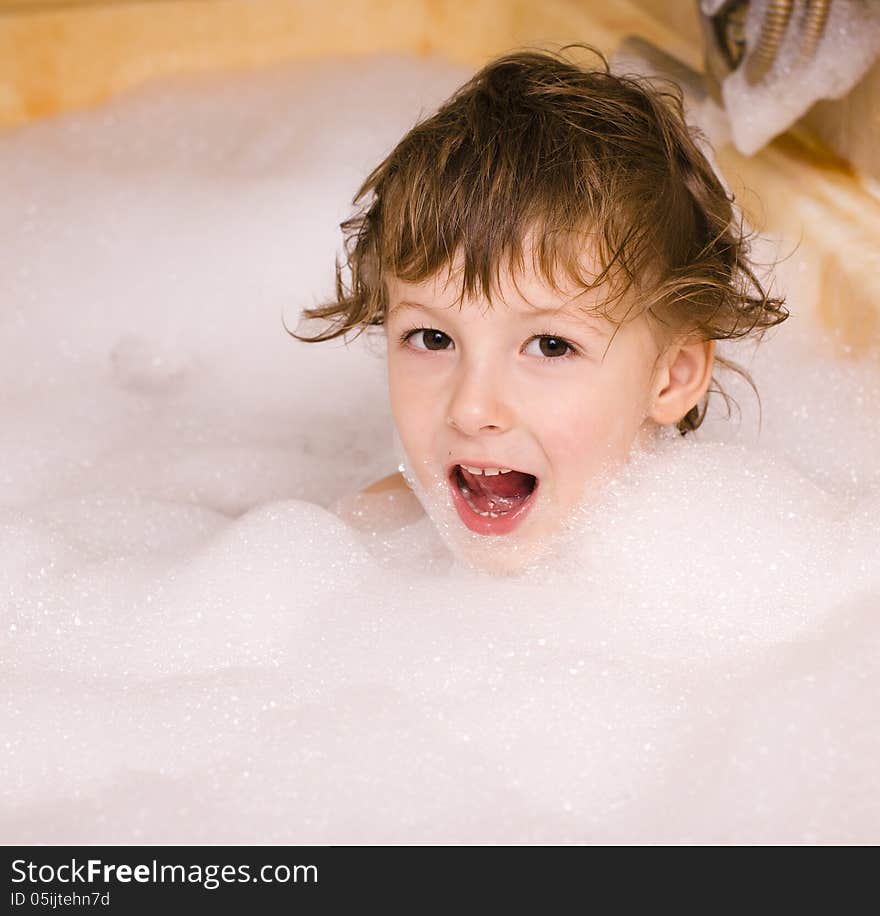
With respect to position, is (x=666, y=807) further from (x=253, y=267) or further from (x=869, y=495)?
(x=253, y=267)

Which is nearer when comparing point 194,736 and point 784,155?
point 194,736

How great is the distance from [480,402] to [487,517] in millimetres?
117

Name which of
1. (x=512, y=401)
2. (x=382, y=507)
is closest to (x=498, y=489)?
(x=512, y=401)

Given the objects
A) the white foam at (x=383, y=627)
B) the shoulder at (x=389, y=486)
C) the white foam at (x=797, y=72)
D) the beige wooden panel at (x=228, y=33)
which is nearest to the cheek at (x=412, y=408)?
the white foam at (x=383, y=627)

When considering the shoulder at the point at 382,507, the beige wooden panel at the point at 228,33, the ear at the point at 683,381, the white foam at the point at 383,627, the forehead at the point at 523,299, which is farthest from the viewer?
the beige wooden panel at the point at 228,33

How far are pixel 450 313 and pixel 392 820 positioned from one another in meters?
0.39

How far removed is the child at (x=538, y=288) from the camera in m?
1.03

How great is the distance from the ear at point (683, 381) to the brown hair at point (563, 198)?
20 millimetres

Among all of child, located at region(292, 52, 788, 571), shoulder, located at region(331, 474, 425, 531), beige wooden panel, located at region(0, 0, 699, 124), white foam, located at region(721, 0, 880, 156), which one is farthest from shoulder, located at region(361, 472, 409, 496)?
beige wooden panel, located at region(0, 0, 699, 124)

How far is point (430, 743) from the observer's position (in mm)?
932

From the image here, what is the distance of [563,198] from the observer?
103 cm

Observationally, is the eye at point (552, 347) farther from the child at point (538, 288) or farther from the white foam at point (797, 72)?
the white foam at point (797, 72)

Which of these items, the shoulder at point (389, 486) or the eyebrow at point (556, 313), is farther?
the shoulder at point (389, 486)

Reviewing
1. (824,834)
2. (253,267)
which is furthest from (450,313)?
(253,267)
